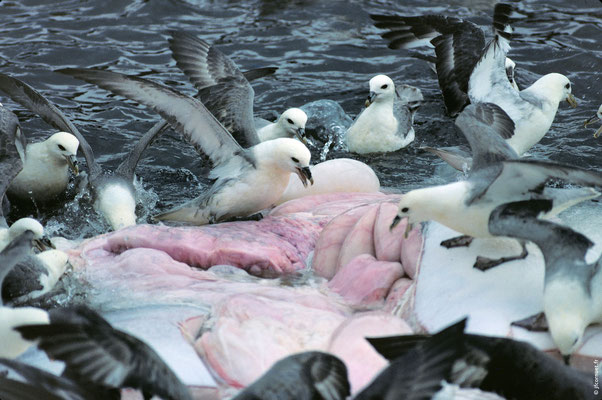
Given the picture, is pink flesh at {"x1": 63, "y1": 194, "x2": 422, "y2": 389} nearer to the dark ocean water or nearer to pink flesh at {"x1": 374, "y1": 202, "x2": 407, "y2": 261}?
pink flesh at {"x1": 374, "y1": 202, "x2": 407, "y2": 261}

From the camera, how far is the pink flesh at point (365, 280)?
4.93 metres

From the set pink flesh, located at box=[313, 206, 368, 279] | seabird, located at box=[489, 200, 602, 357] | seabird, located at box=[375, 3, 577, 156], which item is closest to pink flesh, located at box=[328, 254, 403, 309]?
pink flesh, located at box=[313, 206, 368, 279]

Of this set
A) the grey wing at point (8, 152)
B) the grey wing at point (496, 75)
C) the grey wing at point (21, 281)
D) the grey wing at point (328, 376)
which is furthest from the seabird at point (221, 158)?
the grey wing at point (328, 376)

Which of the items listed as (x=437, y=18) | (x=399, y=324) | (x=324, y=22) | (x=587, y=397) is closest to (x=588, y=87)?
(x=437, y=18)

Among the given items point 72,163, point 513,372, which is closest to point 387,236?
point 513,372

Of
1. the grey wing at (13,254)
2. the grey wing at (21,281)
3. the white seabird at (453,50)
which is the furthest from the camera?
the white seabird at (453,50)

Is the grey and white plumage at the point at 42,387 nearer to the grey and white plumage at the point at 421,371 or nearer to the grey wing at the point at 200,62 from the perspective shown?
the grey and white plumage at the point at 421,371

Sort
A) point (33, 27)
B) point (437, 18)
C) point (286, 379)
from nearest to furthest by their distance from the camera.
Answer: point (286, 379), point (437, 18), point (33, 27)

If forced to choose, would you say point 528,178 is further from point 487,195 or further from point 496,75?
point 496,75

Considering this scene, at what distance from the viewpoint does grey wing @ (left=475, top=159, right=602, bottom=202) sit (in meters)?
4.31

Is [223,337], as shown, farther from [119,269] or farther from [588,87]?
[588,87]

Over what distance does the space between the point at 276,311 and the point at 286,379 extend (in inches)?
47.5

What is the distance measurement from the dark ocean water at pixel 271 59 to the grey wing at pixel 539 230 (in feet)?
9.92

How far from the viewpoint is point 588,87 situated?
980 centimetres
